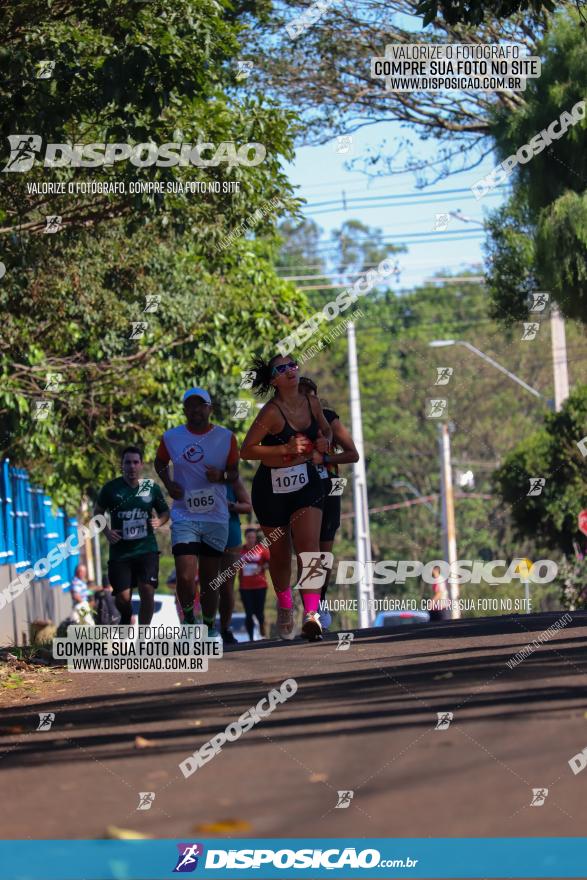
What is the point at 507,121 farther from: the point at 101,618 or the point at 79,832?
the point at 79,832

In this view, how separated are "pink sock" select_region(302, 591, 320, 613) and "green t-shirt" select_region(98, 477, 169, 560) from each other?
2.79m

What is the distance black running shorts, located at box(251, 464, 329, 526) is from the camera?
10.1 meters

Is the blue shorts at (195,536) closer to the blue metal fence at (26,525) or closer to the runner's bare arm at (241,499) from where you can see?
the runner's bare arm at (241,499)

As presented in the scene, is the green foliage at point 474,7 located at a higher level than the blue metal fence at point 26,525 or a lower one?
higher

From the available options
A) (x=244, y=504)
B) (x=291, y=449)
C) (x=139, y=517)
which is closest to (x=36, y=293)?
(x=139, y=517)

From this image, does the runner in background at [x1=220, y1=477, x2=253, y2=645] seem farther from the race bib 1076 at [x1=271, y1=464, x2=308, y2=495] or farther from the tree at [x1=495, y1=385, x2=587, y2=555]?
the tree at [x1=495, y1=385, x2=587, y2=555]

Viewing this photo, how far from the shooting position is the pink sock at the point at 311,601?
10.1 meters

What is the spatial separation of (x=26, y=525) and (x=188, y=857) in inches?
852

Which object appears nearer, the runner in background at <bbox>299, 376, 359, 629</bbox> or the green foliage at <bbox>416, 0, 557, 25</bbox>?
the green foliage at <bbox>416, 0, 557, 25</bbox>

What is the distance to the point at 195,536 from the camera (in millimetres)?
10922

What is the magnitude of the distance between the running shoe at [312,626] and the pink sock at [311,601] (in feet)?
0.12

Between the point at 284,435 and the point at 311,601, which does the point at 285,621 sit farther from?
the point at 284,435

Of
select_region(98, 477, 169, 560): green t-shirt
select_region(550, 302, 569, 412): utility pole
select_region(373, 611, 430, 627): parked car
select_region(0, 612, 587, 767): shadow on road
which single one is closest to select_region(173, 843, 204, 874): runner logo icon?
select_region(0, 612, 587, 767): shadow on road

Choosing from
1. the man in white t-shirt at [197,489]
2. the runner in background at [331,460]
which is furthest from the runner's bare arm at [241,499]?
the runner in background at [331,460]
